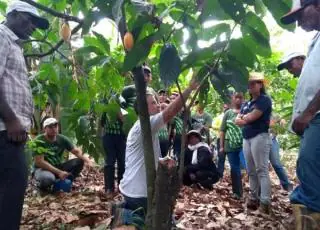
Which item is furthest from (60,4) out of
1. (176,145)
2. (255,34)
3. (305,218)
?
(176,145)

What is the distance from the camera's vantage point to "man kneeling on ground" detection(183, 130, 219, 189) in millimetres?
5508

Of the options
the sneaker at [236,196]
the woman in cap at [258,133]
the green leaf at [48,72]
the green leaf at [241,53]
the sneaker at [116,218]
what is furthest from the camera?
the sneaker at [236,196]

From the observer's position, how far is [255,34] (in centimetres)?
164

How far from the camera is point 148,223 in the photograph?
2016mm

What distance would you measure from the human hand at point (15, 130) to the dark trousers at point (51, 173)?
286cm

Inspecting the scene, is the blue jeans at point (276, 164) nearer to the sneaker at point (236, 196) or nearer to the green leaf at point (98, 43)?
the sneaker at point (236, 196)

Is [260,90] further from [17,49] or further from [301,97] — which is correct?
[17,49]

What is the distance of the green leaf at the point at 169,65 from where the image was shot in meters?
1.55

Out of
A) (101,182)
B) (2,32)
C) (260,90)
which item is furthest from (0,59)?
(101,182)

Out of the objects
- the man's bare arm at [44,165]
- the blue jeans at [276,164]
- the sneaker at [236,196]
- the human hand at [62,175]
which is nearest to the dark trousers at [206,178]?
the sneaker at [236,196]

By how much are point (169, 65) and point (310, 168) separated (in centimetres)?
99

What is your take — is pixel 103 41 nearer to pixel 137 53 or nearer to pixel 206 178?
pixel 137 53

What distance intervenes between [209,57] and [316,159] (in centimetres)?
82

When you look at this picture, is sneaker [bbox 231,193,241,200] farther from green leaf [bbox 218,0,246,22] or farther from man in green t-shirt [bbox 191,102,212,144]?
green leaf [bbox 218,0,246,22]
